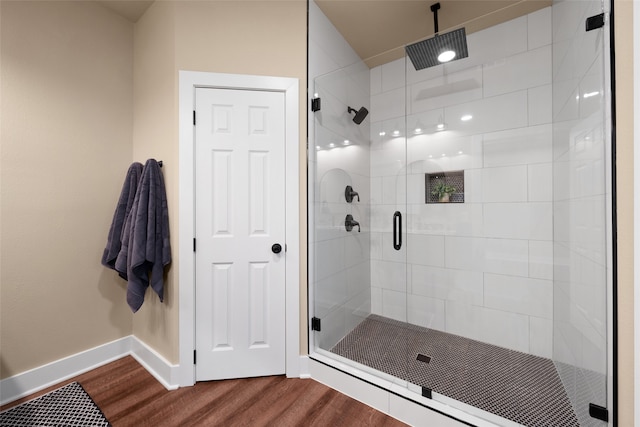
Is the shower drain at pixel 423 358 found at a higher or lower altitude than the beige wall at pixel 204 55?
lower

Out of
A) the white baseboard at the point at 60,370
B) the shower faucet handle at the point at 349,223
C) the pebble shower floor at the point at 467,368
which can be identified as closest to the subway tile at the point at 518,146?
the shower faucet handle at the point at 349,223

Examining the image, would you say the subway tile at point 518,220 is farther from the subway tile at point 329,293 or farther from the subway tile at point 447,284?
the subway tile at point 329,293

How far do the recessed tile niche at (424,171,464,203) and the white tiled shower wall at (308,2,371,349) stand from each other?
483 mm

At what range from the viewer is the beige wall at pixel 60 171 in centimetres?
167

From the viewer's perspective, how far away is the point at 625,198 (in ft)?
3.34

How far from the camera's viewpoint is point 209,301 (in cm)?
180

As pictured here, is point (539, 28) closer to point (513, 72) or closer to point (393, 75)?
point (513, 72)

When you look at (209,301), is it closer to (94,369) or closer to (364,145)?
(94,369)

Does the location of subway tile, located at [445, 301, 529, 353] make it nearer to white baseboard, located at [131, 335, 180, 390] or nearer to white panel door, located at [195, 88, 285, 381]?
white panel door, located at [195, 88, 285, 381]

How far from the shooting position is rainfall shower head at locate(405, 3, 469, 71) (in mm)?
1787

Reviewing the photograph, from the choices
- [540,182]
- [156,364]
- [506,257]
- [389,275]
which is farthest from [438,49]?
[156,364]

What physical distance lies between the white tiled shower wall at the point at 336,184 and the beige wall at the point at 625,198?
1.40m

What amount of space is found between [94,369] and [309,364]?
1.61 meters

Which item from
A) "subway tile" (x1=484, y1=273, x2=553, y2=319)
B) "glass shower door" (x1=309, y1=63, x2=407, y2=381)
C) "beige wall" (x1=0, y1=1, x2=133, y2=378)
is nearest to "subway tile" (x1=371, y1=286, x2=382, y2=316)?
"glass shower door" (x1=309, y1=63, x2=407, y2=381)
